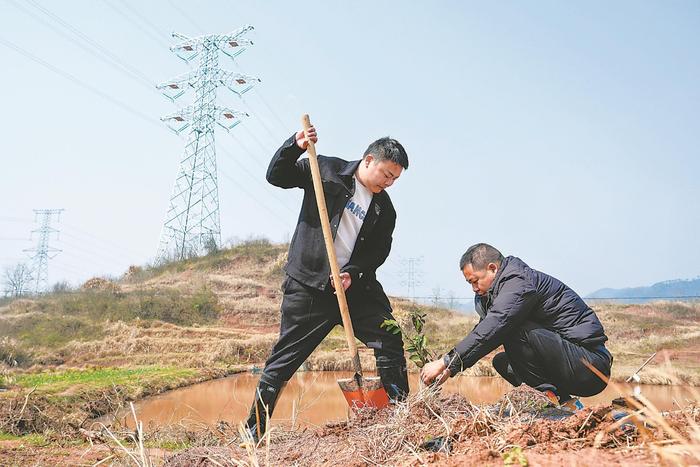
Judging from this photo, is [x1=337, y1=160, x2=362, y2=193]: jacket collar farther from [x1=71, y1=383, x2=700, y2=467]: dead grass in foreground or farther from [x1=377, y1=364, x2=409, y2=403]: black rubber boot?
[x1=71, y1=383, x2=700, y2=467]: dead grass in foreground

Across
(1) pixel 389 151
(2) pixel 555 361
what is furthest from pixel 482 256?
(1) pixel 389 151

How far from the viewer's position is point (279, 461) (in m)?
2.63

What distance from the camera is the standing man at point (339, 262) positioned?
3717 millimetres

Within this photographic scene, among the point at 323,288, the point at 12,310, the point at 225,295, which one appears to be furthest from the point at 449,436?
the point at 12,310

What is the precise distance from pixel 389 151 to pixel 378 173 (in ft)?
0.51

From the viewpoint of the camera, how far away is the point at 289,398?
32.0ft

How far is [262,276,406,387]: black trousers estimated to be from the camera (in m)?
3.72

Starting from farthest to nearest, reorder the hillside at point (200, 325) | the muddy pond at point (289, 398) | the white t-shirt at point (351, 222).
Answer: the hillside at point (200, 325) < the muddy pond at point (289, 398) < the white t-shirt at point (351, 222)

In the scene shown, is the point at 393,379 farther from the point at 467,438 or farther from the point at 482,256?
the point at 467,438

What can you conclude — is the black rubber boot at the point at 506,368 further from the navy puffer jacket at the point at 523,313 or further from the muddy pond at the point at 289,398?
the muddy pond at the point at 289,398

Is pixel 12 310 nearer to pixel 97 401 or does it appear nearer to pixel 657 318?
pixel 97 401

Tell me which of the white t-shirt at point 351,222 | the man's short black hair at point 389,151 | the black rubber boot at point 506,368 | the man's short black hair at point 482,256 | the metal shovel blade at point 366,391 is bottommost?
the metal shovel blade at point 366,391

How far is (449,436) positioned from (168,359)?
1660 centimetres

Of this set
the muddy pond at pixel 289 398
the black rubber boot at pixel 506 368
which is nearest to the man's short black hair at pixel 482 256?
the black rubber boot at pixel 506 368
